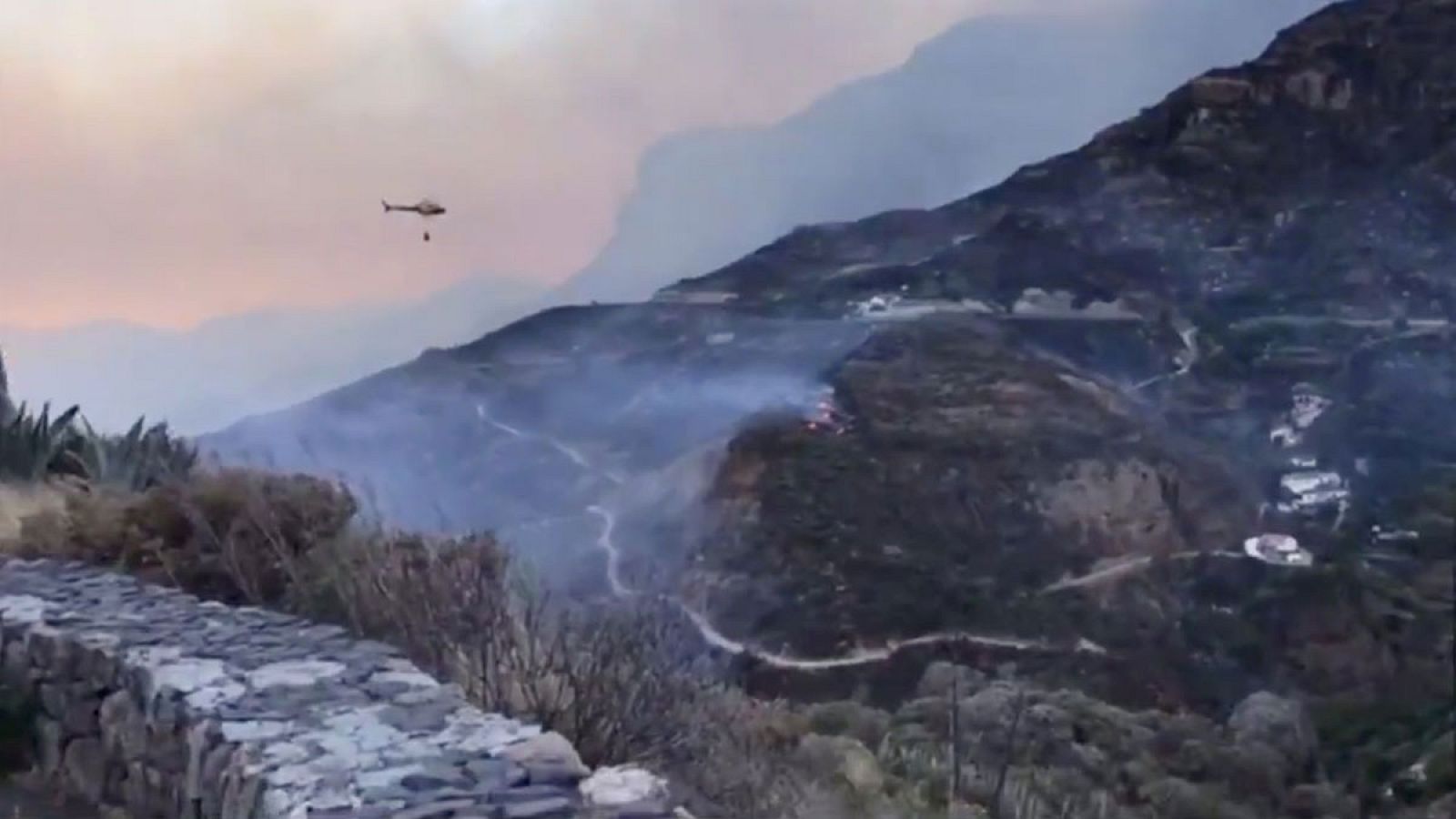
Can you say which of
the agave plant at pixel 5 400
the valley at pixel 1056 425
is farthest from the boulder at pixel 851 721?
the agave plant at pixel 5 400

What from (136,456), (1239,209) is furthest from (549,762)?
(1239,209)

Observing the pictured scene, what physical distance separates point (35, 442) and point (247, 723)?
3.66 m

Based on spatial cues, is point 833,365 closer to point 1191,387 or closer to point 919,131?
point 919,131

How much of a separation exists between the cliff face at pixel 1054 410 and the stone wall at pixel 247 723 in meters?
1.94

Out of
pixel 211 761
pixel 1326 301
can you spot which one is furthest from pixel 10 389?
pixel 1326 301

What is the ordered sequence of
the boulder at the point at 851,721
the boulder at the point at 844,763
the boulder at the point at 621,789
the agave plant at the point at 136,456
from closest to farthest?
the boulder at the point at 621,789 < the boulder at the point at 844,763 < the boulder at the point at 851,721 < the agave plant at the point at 136,456

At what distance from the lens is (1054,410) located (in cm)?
683

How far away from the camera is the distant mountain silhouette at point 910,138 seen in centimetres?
689

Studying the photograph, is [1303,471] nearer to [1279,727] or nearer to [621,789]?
[1279,727]

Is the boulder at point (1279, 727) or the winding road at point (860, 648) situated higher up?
the winding road at point (860, 648)

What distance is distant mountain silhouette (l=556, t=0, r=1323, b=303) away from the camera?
689 cm

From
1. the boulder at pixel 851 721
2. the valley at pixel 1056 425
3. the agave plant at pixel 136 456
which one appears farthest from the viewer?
the valley at pixel 1056 425

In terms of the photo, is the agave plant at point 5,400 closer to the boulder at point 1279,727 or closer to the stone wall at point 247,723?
the stone wall at point 247,723

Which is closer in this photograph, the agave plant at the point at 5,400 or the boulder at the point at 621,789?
the boulder at the point at 621,789
